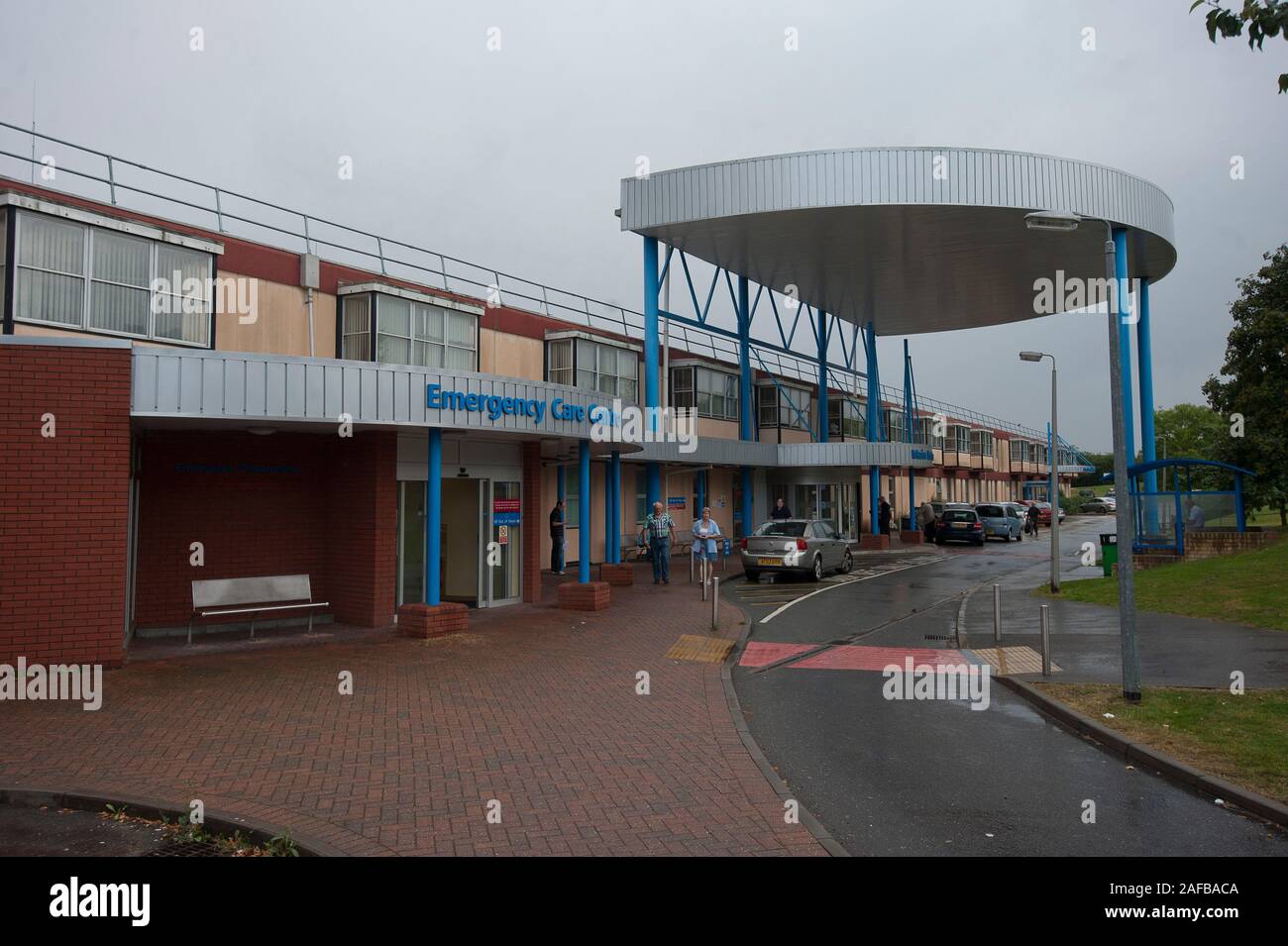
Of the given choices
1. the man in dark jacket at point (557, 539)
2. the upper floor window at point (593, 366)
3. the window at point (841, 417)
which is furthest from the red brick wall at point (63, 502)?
the window at point (841, 417)

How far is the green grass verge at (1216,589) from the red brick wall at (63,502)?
15.9 metres

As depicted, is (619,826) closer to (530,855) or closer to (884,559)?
(530,855)

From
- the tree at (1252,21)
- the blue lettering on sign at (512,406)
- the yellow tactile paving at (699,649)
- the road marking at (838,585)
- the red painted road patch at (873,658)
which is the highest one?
the tree at (1252,21)

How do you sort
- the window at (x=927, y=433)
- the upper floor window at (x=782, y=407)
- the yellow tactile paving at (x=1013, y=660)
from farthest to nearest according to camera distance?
1. the window at (x=927, y=433)
2. the upper floor window at (x=782, y=407)
3. the yellow tactile paving at (x=1013, y=660)

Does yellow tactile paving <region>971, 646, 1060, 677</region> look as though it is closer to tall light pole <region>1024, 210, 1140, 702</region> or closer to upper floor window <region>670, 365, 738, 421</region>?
tall light pole <region>1024, 210, 1140, 702</region>

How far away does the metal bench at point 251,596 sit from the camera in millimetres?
12377

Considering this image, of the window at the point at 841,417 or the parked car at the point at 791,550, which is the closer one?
the parked car at the point at 791,550

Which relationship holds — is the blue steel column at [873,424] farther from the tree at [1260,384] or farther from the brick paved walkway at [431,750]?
the brick paved walkway at [431,750]

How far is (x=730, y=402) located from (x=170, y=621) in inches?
909

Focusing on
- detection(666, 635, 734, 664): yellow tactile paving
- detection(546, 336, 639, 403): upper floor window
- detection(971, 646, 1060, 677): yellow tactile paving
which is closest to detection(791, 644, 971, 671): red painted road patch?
detection(971, 646, 1060, 677): yellow tactile paving

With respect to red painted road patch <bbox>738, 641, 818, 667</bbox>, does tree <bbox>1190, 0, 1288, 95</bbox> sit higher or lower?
higher

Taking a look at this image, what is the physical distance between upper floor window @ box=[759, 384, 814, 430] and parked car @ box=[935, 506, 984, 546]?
273 inches

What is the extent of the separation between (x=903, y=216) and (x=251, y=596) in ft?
62.0

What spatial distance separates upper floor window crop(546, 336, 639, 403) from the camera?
23.9 m
